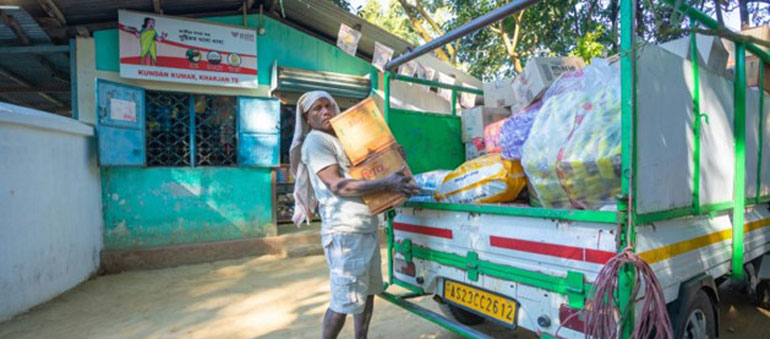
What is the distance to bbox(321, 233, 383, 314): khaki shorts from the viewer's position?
219cm

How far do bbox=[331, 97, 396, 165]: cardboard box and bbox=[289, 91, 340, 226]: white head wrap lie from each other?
0.26m

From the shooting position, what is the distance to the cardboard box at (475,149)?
334 cm

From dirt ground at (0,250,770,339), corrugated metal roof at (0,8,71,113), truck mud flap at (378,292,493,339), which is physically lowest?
dirt ground at (0,250,770,339)

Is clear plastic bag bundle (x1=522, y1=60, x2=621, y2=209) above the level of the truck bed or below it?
above

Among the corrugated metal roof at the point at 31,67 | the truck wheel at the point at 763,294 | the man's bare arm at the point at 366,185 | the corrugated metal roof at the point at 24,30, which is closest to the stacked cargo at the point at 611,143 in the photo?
the man's bare arm at the point at 366,185

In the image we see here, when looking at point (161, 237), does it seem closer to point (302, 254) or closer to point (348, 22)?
point (302, 254)

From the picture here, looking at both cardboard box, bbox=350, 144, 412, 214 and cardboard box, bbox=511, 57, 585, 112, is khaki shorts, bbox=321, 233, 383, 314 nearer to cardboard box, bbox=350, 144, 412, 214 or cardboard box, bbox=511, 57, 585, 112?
cardboard box, bbox=350, 144, 412, 214

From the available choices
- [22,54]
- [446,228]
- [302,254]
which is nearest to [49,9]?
[22,54]

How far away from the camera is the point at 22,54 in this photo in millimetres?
5168

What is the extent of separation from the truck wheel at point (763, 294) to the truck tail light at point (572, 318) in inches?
106

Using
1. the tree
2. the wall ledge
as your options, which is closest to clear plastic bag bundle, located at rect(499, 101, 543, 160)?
the wall ledge

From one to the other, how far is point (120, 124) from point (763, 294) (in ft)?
21.2

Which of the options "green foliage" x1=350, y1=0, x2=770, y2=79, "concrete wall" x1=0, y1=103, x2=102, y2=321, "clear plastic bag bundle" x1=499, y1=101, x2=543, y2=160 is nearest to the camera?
"clear plastic bag bundle" x1=499, y1=101, x2=543, y2=160

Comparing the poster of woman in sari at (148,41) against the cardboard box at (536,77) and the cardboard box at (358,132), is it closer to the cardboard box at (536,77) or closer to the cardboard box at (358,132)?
the cardboard box at (358,132)
